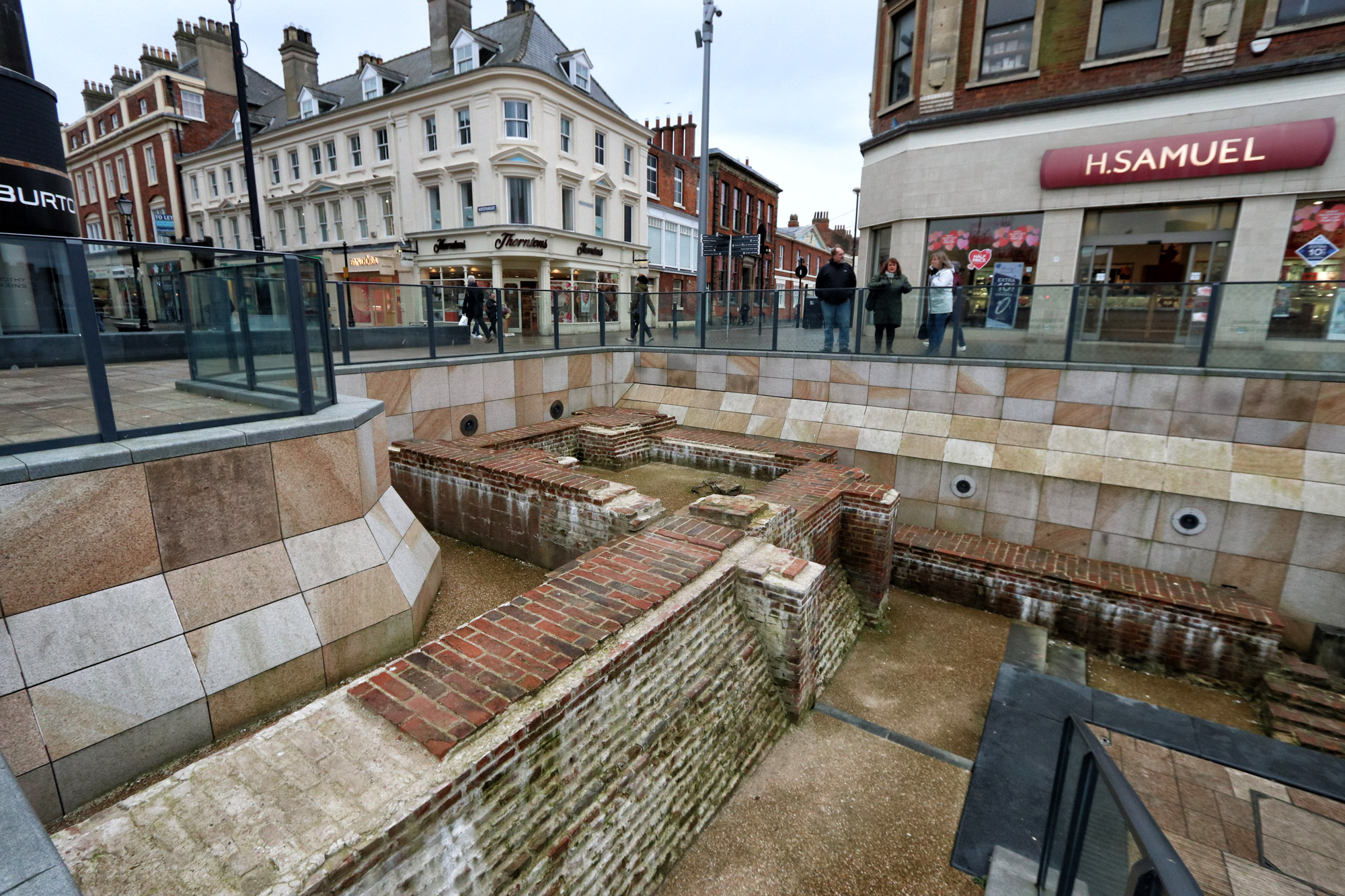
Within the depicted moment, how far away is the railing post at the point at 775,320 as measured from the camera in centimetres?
1138

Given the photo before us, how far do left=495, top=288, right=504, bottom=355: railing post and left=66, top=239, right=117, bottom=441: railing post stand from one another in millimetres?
6648

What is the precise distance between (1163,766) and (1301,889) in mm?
1292

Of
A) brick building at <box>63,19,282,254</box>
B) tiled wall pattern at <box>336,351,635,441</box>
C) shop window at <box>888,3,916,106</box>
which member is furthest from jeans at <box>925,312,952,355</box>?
brick building at <box>63,19,282,254</box>

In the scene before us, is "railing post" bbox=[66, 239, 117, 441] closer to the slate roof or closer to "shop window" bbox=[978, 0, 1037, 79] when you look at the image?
"shop window" bbox=[978, 0, 1037, 79]

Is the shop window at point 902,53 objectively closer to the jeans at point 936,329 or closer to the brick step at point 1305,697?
the jeans at point 936,329

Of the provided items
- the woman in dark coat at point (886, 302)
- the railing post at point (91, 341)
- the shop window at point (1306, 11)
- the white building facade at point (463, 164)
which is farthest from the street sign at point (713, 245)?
the railing post at point (91, 341)

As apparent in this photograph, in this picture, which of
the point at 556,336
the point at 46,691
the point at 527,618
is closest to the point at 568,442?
the point at 556,336

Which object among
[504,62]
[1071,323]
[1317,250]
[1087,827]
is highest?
[504,62]

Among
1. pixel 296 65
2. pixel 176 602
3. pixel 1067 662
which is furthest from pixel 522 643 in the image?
pixel 296 65

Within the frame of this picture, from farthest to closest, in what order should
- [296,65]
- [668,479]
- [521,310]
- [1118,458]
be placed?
[296,65] < [521,310] < [668,479] < [1118,458]

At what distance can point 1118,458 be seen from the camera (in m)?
8.30

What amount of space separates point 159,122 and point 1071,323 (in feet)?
159

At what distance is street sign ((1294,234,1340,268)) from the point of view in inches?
459

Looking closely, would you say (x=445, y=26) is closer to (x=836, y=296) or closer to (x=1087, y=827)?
(x=836, y=296)
